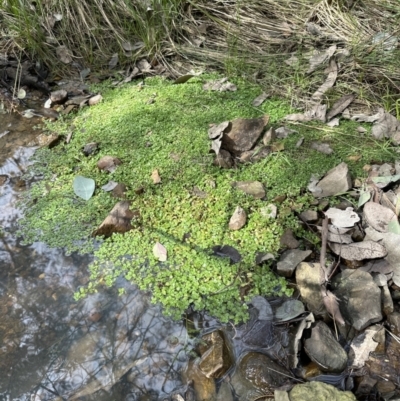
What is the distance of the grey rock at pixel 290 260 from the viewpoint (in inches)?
79.2

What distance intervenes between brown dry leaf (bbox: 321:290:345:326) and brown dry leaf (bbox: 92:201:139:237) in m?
1.05

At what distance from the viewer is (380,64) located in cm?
286

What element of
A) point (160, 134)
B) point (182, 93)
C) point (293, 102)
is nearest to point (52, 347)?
point (160, 134)

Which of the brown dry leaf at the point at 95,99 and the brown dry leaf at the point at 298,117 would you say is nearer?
the brown dry leaf at the point at 298,117

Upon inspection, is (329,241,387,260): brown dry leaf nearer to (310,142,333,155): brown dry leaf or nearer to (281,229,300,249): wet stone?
(281,229,300,249): wet stone

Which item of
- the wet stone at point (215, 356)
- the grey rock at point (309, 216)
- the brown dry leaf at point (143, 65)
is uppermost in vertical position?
the brown dry leaf at point (143, 65)

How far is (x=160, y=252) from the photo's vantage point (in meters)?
2.14

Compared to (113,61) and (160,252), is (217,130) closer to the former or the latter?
(160,252)

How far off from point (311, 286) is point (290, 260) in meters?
0.17

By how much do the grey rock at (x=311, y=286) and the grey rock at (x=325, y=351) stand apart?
0.11m

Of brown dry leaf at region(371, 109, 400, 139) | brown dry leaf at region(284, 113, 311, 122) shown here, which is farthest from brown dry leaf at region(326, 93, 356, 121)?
brown dry leaf at region(371, 109, 400, 139)

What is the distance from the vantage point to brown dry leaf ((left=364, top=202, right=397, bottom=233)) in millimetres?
2080

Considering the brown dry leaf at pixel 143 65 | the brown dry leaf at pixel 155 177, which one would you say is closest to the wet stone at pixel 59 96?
the brown dry leaf at pixel 143 65

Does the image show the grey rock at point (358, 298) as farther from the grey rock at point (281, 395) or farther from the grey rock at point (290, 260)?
the grey rock at point (281, 395)
